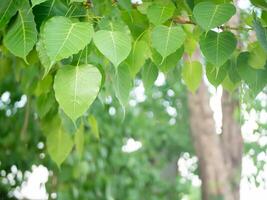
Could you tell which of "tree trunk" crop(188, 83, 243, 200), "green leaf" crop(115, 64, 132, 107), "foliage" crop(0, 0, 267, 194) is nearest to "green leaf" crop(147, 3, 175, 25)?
"foliage" crop(0, 0, 267, 194)

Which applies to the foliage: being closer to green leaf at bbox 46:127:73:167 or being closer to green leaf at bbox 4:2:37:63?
green leaf at bbox 4:2:37:63

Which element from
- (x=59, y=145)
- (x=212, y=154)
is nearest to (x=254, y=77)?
(x=59, y=145)

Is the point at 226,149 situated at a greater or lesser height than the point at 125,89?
lesser

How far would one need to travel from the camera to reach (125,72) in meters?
0.95

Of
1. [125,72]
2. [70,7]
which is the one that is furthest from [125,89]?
[70,7]

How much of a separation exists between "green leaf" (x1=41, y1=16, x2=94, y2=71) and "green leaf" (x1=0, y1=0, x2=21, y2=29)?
13cm

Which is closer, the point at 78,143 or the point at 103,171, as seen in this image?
the point at 78,143

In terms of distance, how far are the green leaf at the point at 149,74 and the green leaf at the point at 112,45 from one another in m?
0.26

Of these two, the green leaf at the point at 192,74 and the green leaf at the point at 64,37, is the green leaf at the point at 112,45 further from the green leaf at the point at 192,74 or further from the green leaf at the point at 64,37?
the green leaf at the point at 192,74

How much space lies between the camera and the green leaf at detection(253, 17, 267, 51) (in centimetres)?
89

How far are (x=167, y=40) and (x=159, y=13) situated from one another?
0.08m

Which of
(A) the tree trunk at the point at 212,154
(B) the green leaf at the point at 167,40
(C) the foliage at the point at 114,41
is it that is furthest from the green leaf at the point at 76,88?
(A) the tree trunk at the point at 212,154

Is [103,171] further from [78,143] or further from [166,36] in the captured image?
[166,36]

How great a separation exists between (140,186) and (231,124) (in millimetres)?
998
